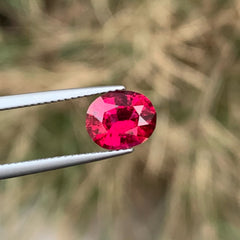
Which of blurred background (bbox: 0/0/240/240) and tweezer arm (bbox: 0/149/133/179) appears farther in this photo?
blurred background (bbox: 0/0/240/240)

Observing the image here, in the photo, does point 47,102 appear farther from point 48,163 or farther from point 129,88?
point 129,88

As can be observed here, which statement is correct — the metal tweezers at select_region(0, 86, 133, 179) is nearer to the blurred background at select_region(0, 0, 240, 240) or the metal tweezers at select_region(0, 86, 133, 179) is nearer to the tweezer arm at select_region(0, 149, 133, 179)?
the tweezer arm at select_region(0, 149, 133, 179)

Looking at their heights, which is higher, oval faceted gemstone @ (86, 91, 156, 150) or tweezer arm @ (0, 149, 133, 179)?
oval faceted gemstone @ (86, 91, 156, 150)

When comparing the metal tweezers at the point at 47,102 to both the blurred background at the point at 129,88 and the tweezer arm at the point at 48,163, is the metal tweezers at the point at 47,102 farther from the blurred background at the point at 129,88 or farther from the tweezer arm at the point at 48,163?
the blurred background at the point at 129,88

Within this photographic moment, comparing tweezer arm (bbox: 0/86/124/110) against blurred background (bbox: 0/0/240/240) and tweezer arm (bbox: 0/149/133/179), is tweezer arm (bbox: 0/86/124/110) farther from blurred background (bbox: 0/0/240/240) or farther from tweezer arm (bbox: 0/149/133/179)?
blurred background (bbox: 0/0/240/240)

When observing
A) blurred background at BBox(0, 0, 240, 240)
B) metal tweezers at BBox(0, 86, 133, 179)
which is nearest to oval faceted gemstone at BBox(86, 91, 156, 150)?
metal tweezers at BBox(0, 86, 133, 179)

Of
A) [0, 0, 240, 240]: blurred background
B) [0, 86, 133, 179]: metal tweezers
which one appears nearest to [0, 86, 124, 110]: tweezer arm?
[0, 86, 133, 179]: metal tweezers
